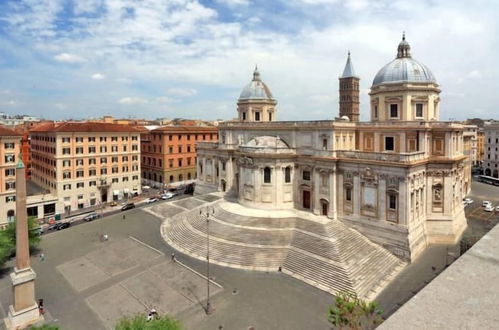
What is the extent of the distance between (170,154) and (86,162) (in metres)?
17.1

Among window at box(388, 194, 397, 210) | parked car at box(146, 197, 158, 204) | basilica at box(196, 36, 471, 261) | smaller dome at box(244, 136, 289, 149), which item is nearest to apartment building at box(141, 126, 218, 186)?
parked car at box(146, 197, 158, 204)

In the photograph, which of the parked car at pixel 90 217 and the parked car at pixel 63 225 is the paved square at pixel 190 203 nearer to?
the parked car at pixel 90 217

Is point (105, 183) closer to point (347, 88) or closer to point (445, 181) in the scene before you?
point (445, 181)

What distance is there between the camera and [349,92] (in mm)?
83750

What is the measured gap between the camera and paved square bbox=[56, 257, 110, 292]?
99.8 ft

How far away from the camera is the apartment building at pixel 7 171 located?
153 feet

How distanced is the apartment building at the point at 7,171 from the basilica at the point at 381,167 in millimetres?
32630

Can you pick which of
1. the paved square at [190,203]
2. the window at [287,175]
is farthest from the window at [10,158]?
the window at [287,175]

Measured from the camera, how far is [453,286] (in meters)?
7.58

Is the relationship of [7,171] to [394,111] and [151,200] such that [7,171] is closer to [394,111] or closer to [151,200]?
[151,200]

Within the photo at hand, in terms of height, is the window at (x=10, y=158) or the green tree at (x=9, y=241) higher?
the window at (x=10, y=158)

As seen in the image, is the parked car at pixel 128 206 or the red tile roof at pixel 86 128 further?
the red tile roof at pixel 86 128

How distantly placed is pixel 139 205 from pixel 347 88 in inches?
2239

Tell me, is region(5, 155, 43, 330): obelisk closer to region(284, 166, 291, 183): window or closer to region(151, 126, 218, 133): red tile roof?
region(284, 166, 291, 183): window
